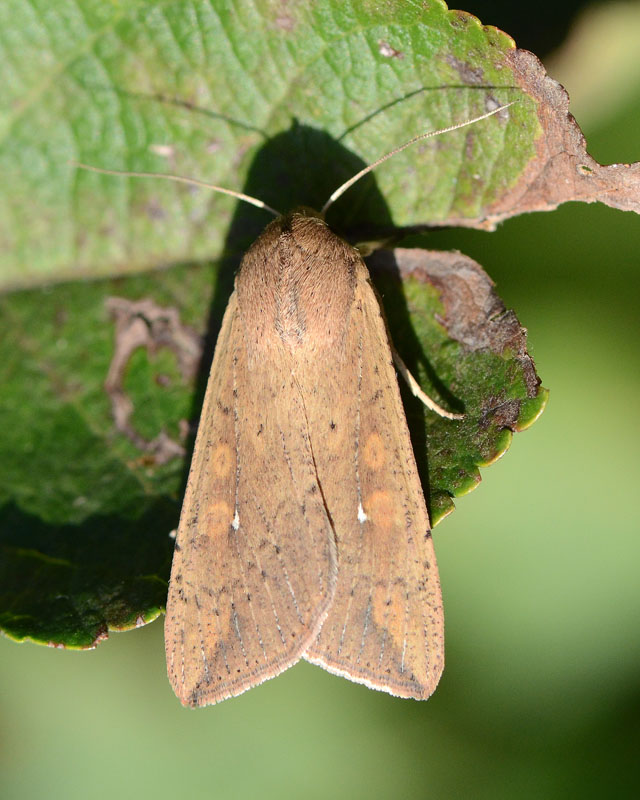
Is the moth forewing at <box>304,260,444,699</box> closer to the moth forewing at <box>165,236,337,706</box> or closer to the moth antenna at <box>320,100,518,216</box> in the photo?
the moth forewing at <box>165,236,337,706</box>

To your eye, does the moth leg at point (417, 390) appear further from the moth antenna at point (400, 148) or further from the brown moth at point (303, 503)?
the moth antenna at point (400, 148)

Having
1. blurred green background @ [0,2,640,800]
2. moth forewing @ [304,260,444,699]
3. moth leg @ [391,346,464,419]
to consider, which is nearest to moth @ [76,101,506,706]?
moth forewing @ [304,260,444,699]

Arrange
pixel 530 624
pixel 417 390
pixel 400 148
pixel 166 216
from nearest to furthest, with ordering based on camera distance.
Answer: pixel 400 148
pixel 417 390
pixel 166 216
pixel 530 624

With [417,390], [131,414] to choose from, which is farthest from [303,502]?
[131,414]

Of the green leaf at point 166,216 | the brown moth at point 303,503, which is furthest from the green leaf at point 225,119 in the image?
the brown moth at point 303,503

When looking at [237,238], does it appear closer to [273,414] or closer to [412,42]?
[273,414]

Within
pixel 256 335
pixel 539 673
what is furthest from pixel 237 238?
pixel 539 673

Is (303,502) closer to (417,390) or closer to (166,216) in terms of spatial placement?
(417,390)
